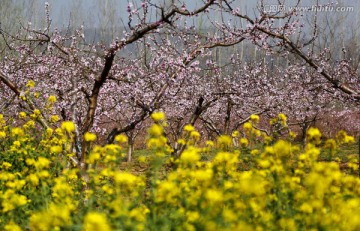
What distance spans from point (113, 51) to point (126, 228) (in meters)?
4.14

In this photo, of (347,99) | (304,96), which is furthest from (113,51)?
(304,96)

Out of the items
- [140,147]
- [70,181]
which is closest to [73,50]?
[70,181]

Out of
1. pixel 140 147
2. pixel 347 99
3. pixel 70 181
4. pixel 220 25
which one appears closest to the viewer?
pixel 70 181

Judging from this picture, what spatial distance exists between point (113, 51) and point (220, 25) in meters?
2.61

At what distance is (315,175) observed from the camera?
7.82 feet

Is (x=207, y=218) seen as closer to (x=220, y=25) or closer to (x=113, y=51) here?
(x=113, y=51)

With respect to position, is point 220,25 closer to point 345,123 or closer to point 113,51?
point 113,51

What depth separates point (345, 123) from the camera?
894 inches

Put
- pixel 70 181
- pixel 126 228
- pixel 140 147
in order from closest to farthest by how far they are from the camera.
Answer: pixel 126 228
pixel 70 181
pixel 140 147

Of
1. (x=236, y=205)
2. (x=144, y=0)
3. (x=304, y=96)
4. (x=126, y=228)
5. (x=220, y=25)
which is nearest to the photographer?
(x=126, y=228)

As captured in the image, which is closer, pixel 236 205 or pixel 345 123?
pixel 236 205

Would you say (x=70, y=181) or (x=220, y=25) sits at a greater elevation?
(x=220, y=25)

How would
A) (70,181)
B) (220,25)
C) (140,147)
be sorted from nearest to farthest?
(70,181) < (220,25) < (140,147)

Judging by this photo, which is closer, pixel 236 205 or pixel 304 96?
pixel 236 205
